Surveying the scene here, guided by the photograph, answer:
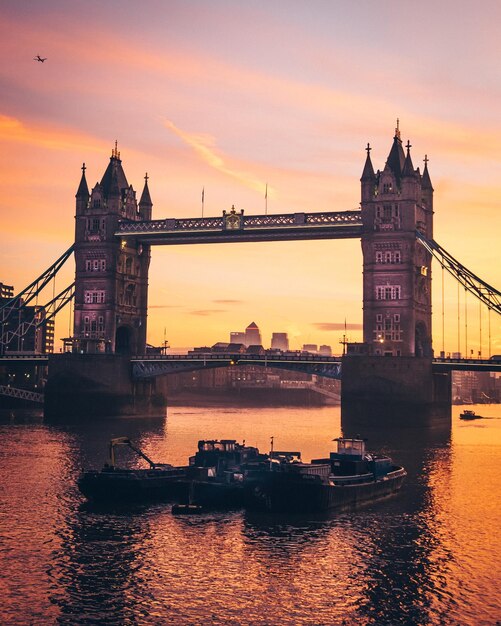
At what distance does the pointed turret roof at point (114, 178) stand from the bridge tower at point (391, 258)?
47.9m

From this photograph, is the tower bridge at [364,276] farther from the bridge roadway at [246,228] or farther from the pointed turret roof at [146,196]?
the pointed turret roof at [146,196]

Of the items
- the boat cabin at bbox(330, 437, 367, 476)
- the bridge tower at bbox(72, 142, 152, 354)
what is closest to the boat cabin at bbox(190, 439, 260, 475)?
the boat cabin at bbox(330, 437, 367, 476)

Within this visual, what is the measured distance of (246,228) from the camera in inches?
5384

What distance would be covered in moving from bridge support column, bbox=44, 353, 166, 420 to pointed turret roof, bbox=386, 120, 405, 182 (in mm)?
54909

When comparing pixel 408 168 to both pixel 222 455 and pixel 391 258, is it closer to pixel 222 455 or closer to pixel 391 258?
pixel 391 258

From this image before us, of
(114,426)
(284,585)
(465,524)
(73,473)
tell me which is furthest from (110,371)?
(284,585)

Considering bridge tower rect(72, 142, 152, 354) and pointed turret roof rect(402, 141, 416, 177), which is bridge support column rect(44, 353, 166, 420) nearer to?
bridge tower rect(72, 142, 152, 354)

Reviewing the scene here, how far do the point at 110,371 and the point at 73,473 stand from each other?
64.3m

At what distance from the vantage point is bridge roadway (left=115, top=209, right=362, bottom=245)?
131750 mm

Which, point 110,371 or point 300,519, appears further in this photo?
point 110,371

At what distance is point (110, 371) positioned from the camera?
5335 inches

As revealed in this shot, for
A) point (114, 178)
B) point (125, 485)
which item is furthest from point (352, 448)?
point (114, 178)

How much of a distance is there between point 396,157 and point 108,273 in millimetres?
54859

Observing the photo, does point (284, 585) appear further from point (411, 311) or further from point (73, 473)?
point (411, 311)
